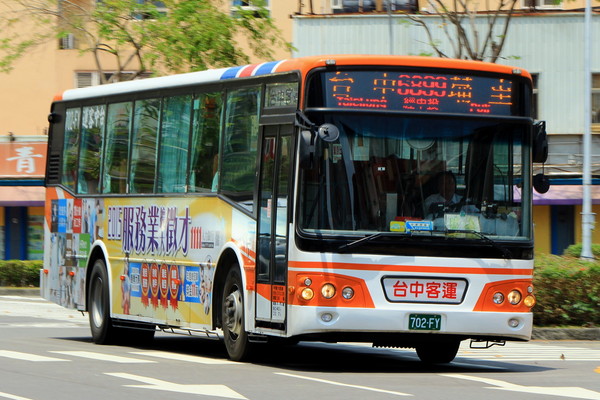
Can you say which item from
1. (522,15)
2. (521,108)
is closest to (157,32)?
(522,15)

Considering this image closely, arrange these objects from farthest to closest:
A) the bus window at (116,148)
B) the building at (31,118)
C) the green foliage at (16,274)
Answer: the building at (31,118) < the green foliage at (16,274) < the bus window at (116,148)

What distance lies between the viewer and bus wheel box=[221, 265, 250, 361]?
14.4 meters

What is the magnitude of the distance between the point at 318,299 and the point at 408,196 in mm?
1301

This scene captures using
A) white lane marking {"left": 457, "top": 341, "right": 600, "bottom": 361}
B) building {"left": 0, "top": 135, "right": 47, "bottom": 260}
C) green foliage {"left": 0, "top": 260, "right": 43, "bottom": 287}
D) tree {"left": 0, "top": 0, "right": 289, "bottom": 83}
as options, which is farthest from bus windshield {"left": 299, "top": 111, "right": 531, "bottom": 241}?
building {"left": 0, "top": 135, "right": 47, "bottom": 260}

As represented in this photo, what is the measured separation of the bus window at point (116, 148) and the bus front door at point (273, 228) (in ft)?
13.6

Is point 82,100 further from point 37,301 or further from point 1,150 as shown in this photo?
point 1,150

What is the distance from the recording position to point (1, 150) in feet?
135

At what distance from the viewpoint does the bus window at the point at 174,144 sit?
1628 cm

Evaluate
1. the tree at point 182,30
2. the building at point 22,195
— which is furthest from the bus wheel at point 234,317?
the building at point 22,195

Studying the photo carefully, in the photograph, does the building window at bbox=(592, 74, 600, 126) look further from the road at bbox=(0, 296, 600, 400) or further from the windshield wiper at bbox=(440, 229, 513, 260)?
the windshield wiper at bbox=(440, 229, 513, 260)

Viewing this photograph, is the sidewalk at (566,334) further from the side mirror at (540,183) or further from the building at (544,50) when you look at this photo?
the building at (544,50)

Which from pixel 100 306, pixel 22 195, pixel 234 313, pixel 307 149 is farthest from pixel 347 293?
pixel 22 195

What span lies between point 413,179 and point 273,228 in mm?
1484

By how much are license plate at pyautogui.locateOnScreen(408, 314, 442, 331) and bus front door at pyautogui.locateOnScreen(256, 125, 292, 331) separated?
122cm
